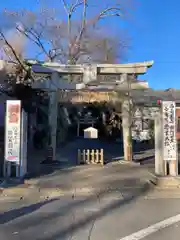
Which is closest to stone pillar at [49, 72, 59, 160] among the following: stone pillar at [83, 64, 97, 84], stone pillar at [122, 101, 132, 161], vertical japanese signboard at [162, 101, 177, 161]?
stone pillar at [83, 64, 97, 84]

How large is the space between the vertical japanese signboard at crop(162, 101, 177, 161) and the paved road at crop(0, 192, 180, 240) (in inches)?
136

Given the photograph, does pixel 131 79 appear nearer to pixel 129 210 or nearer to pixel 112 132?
pixel 129 210

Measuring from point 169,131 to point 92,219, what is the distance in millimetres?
6300

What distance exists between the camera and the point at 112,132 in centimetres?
3278

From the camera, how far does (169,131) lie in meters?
11.5

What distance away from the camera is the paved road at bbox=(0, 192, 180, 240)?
511 centimetres

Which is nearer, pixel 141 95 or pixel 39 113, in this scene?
pixel 141 95

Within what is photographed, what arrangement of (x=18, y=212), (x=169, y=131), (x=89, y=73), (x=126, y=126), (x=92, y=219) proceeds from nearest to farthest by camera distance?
(x=92, y=219)
(x=18, y=212)
(x=169, y=131)
(x=89, y=73)
(x=126, y=126)

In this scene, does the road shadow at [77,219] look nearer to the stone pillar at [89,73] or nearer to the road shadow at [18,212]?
the road shadow at [18,212]

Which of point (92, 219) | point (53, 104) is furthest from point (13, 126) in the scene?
point (53, 104)

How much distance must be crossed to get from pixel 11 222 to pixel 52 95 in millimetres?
12552

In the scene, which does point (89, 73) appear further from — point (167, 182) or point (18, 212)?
point (18, 212)

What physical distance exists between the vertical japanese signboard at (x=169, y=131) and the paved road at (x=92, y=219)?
344 cm

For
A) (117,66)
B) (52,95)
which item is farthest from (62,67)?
(117,66)
